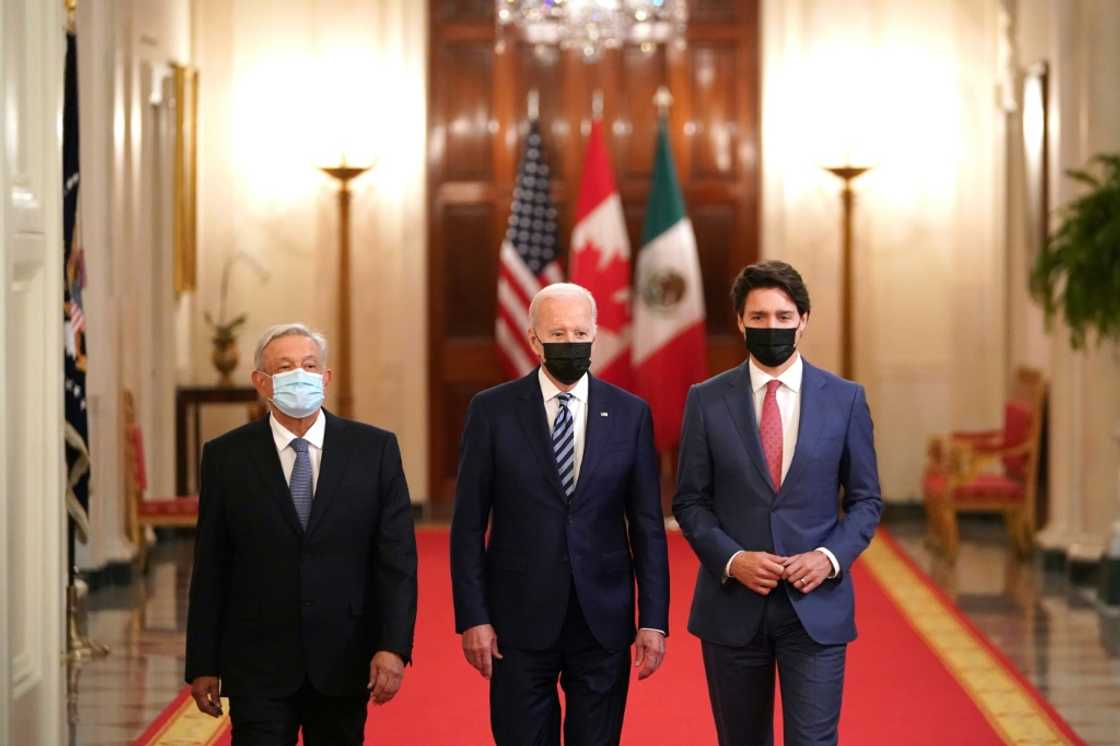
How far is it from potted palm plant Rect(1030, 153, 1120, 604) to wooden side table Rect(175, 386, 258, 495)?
544 centimetres

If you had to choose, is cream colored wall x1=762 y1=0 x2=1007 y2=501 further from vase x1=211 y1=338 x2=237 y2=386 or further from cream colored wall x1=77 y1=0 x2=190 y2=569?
cream colored wall x1=77 y1=0 x2=190 y2=569

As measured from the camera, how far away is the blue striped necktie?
4.71 meters

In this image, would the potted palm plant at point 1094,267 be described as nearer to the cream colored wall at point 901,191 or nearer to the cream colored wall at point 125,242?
the cream colored wall at point 901,191

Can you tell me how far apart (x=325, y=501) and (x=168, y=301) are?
8.04 meters

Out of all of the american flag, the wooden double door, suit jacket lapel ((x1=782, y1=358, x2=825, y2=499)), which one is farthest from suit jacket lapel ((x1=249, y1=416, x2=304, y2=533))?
the wooden double door

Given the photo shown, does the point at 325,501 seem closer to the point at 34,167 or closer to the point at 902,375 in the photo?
the point at 34,167

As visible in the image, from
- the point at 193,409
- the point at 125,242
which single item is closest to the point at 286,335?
the point at 125,242

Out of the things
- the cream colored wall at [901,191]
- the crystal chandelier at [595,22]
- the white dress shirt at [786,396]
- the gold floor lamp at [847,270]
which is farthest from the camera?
the cream colored wall at [901,191]

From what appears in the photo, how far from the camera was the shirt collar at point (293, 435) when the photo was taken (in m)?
4.50

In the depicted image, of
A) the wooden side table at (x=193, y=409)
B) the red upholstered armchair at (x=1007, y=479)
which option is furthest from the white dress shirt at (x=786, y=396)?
the wooden side table at (x=193, y=409)

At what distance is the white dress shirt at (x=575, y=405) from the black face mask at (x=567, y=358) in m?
0.05

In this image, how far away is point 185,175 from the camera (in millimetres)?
12523

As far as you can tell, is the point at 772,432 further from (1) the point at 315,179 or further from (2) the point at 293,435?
(1) the point at 315,179

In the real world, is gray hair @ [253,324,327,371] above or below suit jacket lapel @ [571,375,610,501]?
above
